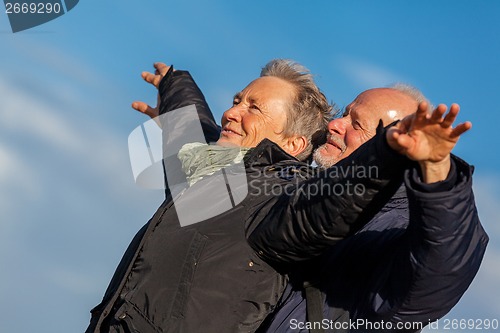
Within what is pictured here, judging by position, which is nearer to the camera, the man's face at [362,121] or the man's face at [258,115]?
the man's face at [362,121]

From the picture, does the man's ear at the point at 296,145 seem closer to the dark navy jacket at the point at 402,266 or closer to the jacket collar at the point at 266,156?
the jacket collar at the point at 266,156

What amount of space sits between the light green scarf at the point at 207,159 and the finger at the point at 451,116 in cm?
201

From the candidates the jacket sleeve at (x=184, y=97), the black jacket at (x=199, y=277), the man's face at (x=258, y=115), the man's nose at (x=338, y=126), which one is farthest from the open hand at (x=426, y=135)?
the jacket sleeve at (x=184, y=97)

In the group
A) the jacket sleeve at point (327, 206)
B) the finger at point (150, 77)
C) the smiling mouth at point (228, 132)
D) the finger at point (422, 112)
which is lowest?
the jacket sleeve at point (327, 206)

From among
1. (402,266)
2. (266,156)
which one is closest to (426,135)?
(402,266)

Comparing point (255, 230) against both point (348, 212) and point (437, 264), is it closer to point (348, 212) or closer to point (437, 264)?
point (348, 212)

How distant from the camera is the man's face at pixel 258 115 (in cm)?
609

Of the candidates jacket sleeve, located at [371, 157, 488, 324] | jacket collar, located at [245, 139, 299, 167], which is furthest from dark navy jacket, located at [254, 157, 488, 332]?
jacket collar, located at [245, 139, 299, 167]

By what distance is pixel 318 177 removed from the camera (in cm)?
429

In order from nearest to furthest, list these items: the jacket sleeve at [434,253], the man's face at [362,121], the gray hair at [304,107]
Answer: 1. the jacket sleeve at [434,253]
2. the man's face at [362,121]
3. the gray hair at [304,107]

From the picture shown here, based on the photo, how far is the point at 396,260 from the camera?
14.3ft

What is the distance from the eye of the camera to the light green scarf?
5355 mm

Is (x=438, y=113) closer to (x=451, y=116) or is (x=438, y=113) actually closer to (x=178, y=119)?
(x=451, y=116)

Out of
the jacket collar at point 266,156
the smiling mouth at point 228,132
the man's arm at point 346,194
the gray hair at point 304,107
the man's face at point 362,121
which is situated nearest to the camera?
the man's arm at point 346,194
